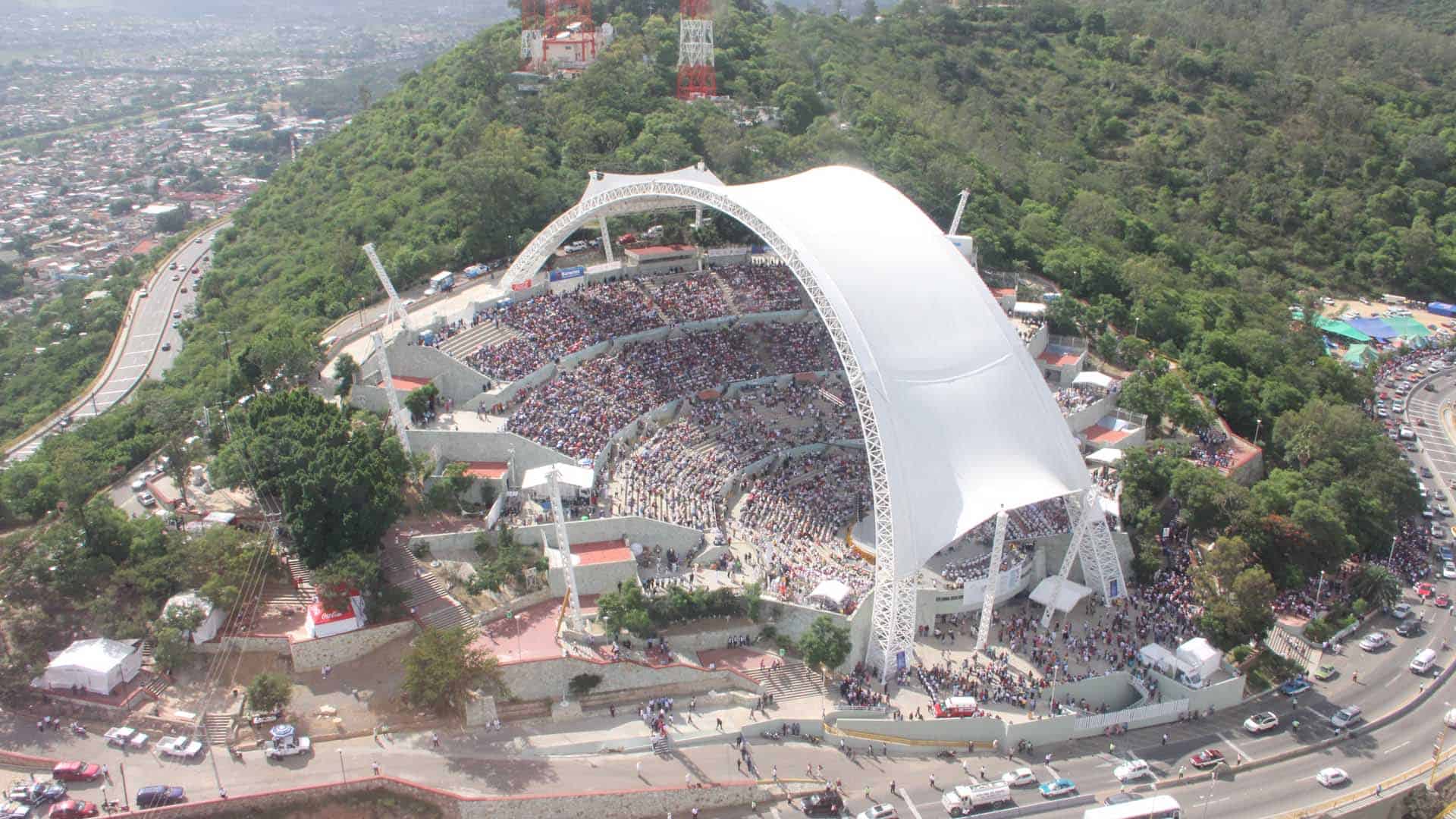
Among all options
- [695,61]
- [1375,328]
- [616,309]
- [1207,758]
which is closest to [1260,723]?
[1207,758]

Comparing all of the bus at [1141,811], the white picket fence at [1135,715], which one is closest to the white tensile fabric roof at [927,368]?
the white picket fence at [1135,715]

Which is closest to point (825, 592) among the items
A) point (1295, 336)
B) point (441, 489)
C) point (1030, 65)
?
point (441, 489)

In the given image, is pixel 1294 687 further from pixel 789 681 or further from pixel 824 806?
pixel 824 806

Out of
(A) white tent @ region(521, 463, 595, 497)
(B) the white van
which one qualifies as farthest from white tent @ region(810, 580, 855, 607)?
(B) the white van

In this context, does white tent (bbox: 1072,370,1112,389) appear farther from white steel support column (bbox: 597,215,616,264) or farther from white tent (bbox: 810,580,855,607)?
white steel support column (bbox: 597,215,616,264)

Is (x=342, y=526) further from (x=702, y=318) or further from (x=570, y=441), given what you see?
(x=702, y=318)
